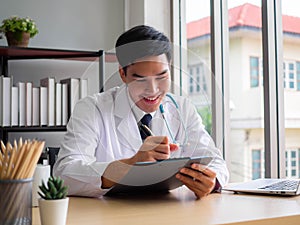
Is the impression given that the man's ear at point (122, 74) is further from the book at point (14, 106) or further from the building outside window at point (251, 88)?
the book at point (14, 106)

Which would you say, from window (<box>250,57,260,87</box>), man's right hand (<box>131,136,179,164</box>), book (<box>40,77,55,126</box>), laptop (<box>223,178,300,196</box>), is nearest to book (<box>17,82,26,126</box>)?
book (<box>40,77,55,126</box>)

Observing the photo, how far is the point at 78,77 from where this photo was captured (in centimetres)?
318

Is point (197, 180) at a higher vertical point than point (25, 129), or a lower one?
lower

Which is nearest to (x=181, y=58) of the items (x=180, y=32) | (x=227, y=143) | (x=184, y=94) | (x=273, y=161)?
(x=184, y=94)

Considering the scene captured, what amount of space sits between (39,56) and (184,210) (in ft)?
6.89

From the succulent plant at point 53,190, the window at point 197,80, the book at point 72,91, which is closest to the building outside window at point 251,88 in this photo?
the book at point 72,91

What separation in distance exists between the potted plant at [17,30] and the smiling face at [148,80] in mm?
1652

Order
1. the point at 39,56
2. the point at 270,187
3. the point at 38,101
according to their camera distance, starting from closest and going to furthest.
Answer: the point at 270,187, the point at 38,101, the point at 39,56

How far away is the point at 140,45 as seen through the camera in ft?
4.05

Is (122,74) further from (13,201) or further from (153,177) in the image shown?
(13,201)

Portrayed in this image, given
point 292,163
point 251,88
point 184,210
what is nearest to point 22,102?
point 251,88

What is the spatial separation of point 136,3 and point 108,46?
34cm

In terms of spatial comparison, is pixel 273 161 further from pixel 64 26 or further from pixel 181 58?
pixel 64 26

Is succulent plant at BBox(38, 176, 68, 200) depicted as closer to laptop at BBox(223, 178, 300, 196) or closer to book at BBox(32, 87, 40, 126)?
laptop at BBox(223, 178, 300, 196)
